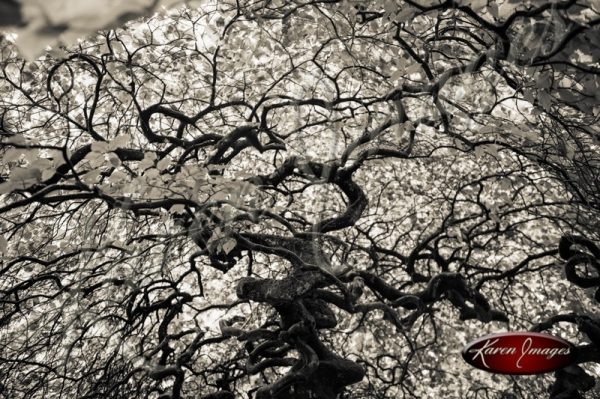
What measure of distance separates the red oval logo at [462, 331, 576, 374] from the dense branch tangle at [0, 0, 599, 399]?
0.45 m

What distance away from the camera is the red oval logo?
8.58 meters

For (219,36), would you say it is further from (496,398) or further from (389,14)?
(496,398)

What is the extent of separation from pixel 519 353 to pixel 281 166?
3.79 m

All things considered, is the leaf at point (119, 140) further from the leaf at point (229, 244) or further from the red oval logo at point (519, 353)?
the red oval logo at point (519, 353)

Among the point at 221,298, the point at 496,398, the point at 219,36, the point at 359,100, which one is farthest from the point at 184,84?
the point at 496,398

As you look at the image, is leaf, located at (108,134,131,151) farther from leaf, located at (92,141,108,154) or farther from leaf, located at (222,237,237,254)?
leaf, located at (222,237,237,254)

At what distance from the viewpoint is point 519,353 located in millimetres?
8789

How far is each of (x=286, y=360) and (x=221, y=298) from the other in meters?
3.63

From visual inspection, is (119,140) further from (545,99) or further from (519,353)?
(519,353)

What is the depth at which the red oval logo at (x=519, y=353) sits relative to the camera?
858 centimetres

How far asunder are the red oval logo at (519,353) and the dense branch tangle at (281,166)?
449mm

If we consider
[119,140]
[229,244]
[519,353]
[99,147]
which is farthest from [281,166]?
[519,353]

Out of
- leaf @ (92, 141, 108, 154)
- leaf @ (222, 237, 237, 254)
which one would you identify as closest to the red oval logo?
leaf @ (222, 237, 237, 254)

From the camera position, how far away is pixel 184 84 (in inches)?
388
